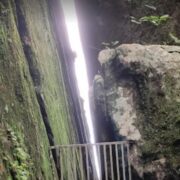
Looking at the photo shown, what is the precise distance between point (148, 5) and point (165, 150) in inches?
188

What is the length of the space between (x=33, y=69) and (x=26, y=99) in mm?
1140

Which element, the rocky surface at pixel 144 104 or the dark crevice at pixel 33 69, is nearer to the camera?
the rocky surface at pixel 144 104

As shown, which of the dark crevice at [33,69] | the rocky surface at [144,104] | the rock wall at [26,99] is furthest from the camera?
the dark crevice at [33,69]

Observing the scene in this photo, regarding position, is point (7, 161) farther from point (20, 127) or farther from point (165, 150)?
point (165, 150)

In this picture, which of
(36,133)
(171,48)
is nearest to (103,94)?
(171,48)

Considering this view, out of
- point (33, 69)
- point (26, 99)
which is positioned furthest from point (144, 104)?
point (26, 99)

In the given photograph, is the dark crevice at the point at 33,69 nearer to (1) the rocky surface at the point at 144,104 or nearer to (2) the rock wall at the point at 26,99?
(2) the rock wall at the point at 26,99

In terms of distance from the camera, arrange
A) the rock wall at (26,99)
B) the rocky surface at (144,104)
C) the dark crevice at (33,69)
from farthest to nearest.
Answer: the dark crevice at (33,69), the rocky surface at (144,104), the rock wall at (26,99)

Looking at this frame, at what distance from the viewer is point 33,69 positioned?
5039 mm

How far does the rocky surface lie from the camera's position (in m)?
4.67

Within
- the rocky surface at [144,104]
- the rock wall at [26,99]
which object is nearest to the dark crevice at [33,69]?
the rock wall at [26,99]

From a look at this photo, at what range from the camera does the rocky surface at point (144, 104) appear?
4668mm

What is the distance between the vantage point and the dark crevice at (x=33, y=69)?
4.85 metres

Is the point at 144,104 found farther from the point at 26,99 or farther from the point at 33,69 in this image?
the point at 26,99
